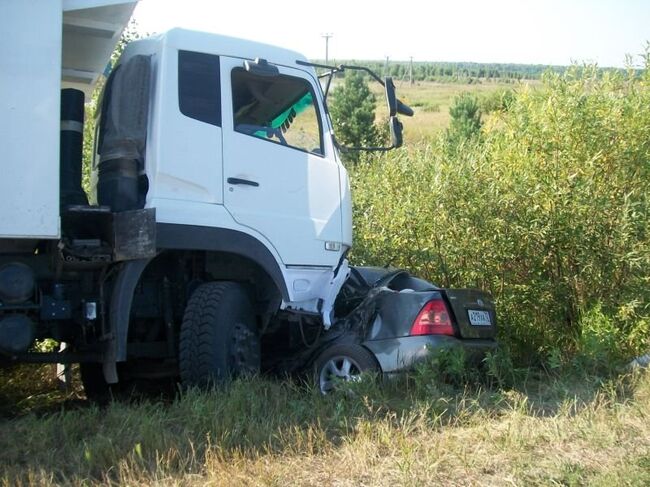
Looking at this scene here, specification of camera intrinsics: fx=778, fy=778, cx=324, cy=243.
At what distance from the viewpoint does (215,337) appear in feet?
19.0

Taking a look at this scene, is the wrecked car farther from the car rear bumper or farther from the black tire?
the black tire

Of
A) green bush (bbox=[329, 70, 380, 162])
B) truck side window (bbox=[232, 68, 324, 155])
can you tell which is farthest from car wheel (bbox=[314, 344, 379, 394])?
green bush (bbox=[329, 70, 380, 162])

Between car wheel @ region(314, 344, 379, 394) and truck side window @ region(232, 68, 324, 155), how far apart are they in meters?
1.73

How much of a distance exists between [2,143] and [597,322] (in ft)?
19.9

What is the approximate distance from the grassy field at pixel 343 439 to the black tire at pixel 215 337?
296 mm

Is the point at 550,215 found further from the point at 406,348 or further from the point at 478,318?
the point at 406,348

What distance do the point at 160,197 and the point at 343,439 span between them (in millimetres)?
2258

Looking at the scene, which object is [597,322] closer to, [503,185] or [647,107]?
[503,185]

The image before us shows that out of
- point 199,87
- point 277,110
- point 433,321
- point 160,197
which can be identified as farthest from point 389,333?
point 199,87

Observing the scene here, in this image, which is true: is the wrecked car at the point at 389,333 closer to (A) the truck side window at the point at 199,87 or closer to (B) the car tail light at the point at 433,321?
(B) the car tail light at the point at 433,321

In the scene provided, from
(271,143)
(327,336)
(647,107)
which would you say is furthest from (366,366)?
(647,107)

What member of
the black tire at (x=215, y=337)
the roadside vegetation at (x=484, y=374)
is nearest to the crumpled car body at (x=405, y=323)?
the roadside vegetation at (x=484, y=374)

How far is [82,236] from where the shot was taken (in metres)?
5.75

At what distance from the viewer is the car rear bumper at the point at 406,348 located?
248 inches
